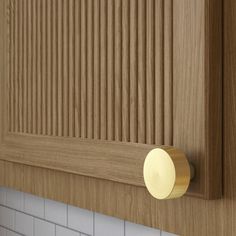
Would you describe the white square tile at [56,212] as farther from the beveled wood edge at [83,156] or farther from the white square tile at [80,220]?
the beveled wood edge at [83,156]

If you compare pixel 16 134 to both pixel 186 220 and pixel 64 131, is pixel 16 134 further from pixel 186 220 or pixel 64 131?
pixel 186 220

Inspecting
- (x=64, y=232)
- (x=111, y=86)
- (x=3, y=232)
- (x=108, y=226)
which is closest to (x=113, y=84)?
(x=111, y=86)

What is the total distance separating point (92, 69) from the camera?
0.53 meters

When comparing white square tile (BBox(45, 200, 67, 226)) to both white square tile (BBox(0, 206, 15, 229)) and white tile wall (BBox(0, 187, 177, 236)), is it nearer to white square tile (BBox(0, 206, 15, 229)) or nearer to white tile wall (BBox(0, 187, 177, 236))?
white tile wall (BBox(0, 187, 177, 236))

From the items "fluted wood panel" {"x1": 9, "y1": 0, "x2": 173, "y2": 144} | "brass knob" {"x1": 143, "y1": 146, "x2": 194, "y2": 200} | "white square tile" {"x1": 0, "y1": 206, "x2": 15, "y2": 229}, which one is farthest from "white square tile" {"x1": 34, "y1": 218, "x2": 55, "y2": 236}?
"brass knob" {"x1": 143, "y1": 146, "x2": 194, "y2": 200}

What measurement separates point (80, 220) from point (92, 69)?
0.32 metres

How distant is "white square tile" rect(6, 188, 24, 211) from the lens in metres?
0.97

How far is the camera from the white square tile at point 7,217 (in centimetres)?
101

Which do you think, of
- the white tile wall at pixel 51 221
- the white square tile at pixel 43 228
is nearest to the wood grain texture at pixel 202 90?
the white tile wall at pixel 51 221

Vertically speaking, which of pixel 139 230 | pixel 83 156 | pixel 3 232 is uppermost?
pixel 83 156

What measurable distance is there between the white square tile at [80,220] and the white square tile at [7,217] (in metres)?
0.27

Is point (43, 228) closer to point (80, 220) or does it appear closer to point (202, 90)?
point (80, 220)

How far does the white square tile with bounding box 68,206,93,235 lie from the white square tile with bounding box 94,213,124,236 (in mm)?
18

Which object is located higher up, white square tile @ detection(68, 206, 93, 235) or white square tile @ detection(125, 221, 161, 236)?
white square tile @ detection(125, 221, 161, 236)
